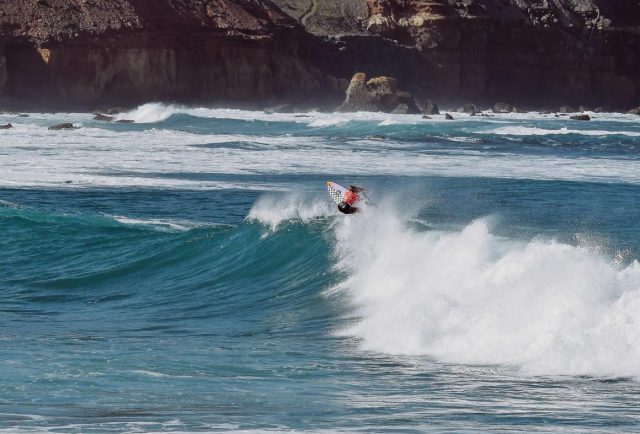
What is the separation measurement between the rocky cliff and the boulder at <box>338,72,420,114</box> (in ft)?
21.7

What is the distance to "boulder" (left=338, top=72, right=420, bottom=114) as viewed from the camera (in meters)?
76.7

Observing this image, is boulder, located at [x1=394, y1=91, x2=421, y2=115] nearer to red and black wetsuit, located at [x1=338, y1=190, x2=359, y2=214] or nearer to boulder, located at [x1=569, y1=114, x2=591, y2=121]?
boulder, located at [x1=569, y1=114, x2=591, y2=121]

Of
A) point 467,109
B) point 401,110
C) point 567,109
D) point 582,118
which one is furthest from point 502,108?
point 401,110

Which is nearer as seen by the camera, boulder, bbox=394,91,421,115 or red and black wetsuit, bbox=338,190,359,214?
red and black wetsuit, bbox=338,190,359,214

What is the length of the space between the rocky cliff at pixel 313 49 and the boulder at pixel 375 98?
Result: 6614 millimetres

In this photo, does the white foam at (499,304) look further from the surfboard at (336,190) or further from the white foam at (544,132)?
the white foam at (544,132)

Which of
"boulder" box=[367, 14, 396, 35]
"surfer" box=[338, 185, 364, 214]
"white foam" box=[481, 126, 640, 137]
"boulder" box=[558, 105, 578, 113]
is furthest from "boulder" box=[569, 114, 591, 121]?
"surfer" box=[338, 185, 364, 214]

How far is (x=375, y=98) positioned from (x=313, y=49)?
39.2 ft

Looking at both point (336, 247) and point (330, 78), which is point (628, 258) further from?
point (330, 78)

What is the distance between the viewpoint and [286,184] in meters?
33.6

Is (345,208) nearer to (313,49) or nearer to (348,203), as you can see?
(348,203)

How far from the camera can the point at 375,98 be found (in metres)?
76.8

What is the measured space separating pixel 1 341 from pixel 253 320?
11.7 feet

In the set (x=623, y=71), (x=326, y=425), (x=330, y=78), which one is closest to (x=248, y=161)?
(x=326, y=425)
